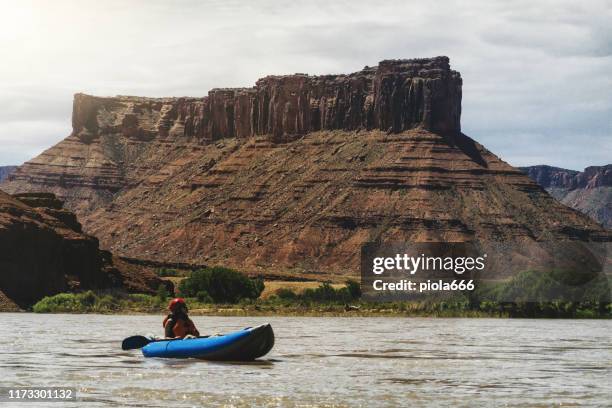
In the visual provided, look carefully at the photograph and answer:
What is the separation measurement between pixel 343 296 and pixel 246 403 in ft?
329

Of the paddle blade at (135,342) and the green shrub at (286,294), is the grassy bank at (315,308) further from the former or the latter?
the paddle blade at (135,342)

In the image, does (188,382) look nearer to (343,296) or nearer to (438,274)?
(343,296)

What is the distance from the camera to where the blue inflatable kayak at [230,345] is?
50.2 m

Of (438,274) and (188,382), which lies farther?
(438,274)

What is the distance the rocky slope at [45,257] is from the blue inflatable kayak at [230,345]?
61153 mm

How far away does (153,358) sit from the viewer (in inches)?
2106

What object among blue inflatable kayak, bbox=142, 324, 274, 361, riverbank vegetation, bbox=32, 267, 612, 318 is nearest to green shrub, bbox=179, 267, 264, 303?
riverbank vegetation, bbox=32, 267, 612, 318

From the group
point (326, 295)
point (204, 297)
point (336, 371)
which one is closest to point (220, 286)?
point (204, 297)

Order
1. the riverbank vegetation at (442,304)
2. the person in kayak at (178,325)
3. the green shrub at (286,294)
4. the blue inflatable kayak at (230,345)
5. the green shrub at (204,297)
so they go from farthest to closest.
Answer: the green shrub at (286,294)
the green shrub at (204,297)
the riverbank vegetation at (442,304)
the person in kayak at (178,325)
the blue inflatable kayak at (230,345)

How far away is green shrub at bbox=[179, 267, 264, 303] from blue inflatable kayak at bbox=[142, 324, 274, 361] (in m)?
79.2

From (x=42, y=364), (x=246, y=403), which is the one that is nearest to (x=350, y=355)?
(x=42, y=364)

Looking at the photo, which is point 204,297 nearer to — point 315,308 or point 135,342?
point 315,308

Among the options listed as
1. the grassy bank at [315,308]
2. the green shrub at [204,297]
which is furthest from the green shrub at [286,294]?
the grassy bank at [315,308]

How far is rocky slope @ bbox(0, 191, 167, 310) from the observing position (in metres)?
114
